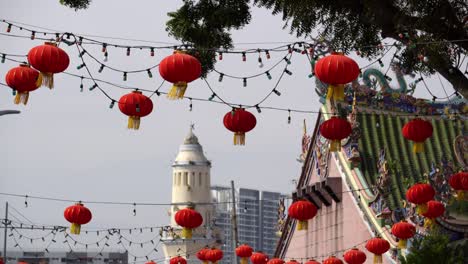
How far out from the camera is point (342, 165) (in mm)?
34844

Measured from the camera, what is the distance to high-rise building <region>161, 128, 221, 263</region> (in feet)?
218

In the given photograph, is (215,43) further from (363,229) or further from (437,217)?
(363,229)

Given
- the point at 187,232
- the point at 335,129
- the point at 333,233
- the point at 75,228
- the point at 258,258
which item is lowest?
the point at 187,232

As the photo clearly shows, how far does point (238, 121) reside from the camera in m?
17.8

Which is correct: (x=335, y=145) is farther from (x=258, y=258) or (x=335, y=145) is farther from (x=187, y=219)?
(x=258, y=258)

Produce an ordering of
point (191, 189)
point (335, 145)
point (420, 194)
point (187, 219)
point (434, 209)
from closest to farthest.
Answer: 1. point (335, 145)
2. point (420, 194)
3. point (187, 219)
4. point (434, 209)
5. point (191, 189)

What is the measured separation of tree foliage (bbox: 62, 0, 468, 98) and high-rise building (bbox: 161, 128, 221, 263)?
4886 cm

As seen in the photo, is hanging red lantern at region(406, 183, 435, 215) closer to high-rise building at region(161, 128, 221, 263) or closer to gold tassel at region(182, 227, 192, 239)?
gold tassel at region(182, 227, 192, 239)

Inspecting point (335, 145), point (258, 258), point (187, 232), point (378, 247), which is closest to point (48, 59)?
point (335, 145)

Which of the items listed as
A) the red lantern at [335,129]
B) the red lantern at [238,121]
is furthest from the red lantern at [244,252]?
the red lantern at [238,121]

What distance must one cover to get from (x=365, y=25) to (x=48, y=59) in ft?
15.1

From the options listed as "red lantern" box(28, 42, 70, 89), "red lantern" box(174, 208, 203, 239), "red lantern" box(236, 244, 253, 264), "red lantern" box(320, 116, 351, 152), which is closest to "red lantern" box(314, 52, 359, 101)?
"red lantern" box(320, 116, 351, 152)

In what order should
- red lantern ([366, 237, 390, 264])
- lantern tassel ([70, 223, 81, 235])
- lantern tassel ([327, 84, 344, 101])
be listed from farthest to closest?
red lantern ([366, 237, 390, 264]) < lantern tassel ([70, 223, 81, 235]) < lantern tassel ([327, 84, 344, 101])

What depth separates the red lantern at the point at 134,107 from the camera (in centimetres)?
1727
